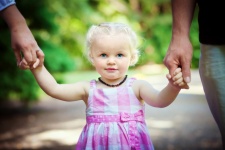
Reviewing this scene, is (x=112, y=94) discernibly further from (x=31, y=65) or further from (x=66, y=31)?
(x=66, y=31)

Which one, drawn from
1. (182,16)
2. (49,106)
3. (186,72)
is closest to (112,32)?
(182,16)

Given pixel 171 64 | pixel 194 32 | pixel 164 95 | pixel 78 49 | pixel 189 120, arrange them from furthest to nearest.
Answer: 1. pixel 78 49
2. pixel 194 32
3. pixel 189 120
4. pixel 164 95
5. pixel 171 64

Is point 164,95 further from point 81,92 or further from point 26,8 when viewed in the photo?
point 26,8

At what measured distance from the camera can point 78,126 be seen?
7.54 m

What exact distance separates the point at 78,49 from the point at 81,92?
55.6ft

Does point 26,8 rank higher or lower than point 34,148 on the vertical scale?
higher

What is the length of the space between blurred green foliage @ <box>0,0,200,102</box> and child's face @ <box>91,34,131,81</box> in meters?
0.31

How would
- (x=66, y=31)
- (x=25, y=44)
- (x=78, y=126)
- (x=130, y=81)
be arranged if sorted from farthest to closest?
(x=66, y=31) → (x=78, y=126) → (x=130, y=81) → (x=25, y=44)

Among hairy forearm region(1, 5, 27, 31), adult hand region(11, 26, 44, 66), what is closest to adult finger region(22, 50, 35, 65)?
adult hand region(11, 26, 44, 66)

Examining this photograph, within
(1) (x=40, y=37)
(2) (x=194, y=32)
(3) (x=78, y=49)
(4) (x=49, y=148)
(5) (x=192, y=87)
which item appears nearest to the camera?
(4) (x=49, y=148)

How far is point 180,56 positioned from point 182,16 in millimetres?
236

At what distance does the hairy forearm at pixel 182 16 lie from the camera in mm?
2027

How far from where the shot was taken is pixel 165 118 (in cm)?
809

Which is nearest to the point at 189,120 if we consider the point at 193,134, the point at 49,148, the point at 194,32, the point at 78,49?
the point at 193,134
